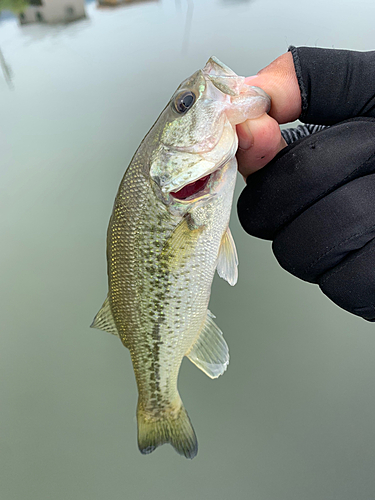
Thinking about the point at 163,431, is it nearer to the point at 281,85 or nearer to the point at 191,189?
the point at 191,189

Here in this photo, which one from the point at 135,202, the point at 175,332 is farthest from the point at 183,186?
the point at 175,332

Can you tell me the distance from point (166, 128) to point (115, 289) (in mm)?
421

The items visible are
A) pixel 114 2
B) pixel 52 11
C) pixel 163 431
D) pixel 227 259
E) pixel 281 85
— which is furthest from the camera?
pixel 52 11

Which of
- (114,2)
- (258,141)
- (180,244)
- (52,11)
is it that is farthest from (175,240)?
(52,11)

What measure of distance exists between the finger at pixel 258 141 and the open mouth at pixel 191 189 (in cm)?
11

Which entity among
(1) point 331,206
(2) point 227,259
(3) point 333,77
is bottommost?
(2) point 227,259

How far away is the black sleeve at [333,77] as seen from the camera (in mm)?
594

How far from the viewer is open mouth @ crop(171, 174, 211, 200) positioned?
0.64m

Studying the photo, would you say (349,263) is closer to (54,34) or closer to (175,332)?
(175,332)

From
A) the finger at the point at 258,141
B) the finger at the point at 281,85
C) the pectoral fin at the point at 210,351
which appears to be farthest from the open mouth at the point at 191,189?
the pectoral fin at the point at 210,351

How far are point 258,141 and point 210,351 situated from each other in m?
0.56

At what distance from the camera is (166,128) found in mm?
621

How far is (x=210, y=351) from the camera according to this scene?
0.77 meters

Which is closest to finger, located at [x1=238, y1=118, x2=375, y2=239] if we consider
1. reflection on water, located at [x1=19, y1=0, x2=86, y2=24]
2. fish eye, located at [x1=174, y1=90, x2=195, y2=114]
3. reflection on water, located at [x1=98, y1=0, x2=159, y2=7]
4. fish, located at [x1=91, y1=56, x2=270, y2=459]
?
fish, located at [x1=91, y1=56, x2=270, y2=459]
